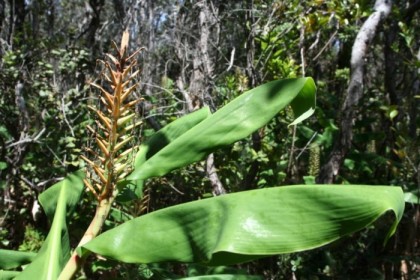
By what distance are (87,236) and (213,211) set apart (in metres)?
0.59

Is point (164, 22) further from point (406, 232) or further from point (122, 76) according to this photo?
point (122, 76)

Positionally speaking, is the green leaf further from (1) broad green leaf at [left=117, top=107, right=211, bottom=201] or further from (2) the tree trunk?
(2) the tree trunk

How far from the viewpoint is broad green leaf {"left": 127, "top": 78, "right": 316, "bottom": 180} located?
1725 millimetres

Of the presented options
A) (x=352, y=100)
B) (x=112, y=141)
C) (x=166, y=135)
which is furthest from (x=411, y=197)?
(x=112, y=141)

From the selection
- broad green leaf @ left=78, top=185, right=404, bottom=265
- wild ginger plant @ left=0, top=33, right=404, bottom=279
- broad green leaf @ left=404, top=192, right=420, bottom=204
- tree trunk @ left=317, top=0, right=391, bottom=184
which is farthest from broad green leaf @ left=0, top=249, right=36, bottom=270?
broad green leaf @ left=404, top=192, right=420, bottom=204

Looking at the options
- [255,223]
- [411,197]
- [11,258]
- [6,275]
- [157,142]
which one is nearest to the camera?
[255,223]

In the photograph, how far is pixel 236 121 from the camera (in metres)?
1.76

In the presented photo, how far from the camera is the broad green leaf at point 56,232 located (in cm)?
164

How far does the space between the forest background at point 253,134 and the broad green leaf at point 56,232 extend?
32.7 inches

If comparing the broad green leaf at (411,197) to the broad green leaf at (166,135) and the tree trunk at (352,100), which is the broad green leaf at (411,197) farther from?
the broad green leaf at (166,135)

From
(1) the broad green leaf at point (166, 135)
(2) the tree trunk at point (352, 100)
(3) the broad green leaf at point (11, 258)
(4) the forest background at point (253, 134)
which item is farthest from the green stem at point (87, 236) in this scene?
(2) the tree trunk at point (352, 100)

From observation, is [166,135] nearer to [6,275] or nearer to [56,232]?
[56,232]

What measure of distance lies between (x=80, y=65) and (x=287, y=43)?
207 cm

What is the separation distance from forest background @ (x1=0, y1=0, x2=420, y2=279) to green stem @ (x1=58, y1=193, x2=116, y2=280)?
43.3 inches
